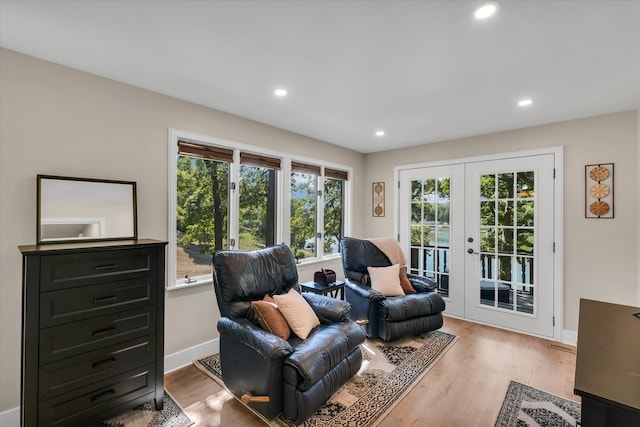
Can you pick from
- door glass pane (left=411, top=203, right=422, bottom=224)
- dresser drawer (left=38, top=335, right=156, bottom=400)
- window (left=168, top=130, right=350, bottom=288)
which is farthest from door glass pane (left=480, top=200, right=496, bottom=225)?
dresser drawer (left=38, top=335, right=156, bottom=400)

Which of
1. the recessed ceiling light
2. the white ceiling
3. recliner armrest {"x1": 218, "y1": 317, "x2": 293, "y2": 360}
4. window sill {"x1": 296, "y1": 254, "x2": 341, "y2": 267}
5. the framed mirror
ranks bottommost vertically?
recliner armrest {"x1": 218, "y1": 317, "x2": 293, "y2": 360}

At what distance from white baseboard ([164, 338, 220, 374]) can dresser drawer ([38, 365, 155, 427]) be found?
0.58 metres

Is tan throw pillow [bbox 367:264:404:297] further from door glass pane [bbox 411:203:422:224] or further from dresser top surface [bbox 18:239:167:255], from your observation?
dresser top surface [bbox 18:239:167:255]

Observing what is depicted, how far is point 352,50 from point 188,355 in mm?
2854

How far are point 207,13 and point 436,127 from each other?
2790 millimetres

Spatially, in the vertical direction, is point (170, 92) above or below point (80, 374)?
above

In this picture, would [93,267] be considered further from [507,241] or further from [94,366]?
[507,241]

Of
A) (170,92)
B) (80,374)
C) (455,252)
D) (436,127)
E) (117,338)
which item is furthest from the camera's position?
(455,252)

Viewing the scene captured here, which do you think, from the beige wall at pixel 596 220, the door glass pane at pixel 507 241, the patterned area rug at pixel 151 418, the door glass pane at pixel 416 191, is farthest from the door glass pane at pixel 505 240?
the patterned area rug at pixel 151 418

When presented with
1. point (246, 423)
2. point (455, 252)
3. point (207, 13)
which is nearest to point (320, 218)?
point (455, 252)

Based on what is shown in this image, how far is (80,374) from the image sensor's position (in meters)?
1.80

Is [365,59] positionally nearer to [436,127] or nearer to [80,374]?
[436,127]

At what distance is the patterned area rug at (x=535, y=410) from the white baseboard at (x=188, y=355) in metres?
2.42

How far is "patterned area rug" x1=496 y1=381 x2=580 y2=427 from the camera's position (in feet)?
6.46
